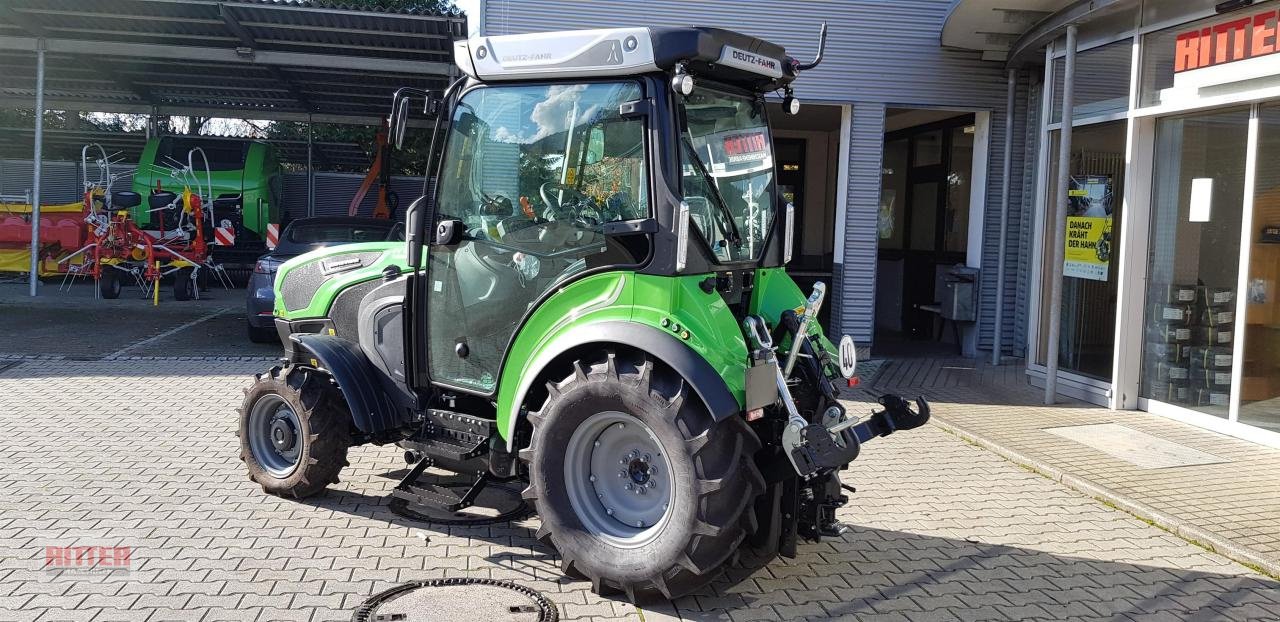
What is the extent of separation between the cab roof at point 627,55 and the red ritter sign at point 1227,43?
461cm

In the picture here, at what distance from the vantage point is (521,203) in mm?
4922

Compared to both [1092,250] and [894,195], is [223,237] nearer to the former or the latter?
[894,195]

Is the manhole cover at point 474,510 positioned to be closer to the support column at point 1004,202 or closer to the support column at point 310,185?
the support column at point 1004,202

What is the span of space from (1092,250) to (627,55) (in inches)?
262

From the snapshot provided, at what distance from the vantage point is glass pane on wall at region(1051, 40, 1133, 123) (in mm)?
9141

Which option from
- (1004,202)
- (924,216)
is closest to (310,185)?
(924,216)

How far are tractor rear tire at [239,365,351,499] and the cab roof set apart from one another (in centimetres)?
200

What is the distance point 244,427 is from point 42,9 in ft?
36.1

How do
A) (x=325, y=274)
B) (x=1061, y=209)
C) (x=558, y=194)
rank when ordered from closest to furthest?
1. (x=558, y=194)
2. (x=325, y=274)
3. (x=1061, y=209)

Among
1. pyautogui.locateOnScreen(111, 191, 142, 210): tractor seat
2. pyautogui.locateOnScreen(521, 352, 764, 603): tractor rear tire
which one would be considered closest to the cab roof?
pyautogui.locateOnScreen(521, 352, 764, 603): tractor rear tire

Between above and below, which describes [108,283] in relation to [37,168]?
below

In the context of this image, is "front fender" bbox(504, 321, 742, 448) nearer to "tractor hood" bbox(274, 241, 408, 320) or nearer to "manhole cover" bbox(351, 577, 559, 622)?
"manhole cover" bbox(351, 577, 559, 622)

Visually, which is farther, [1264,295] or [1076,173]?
[1076,173]

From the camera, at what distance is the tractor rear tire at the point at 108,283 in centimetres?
1603
